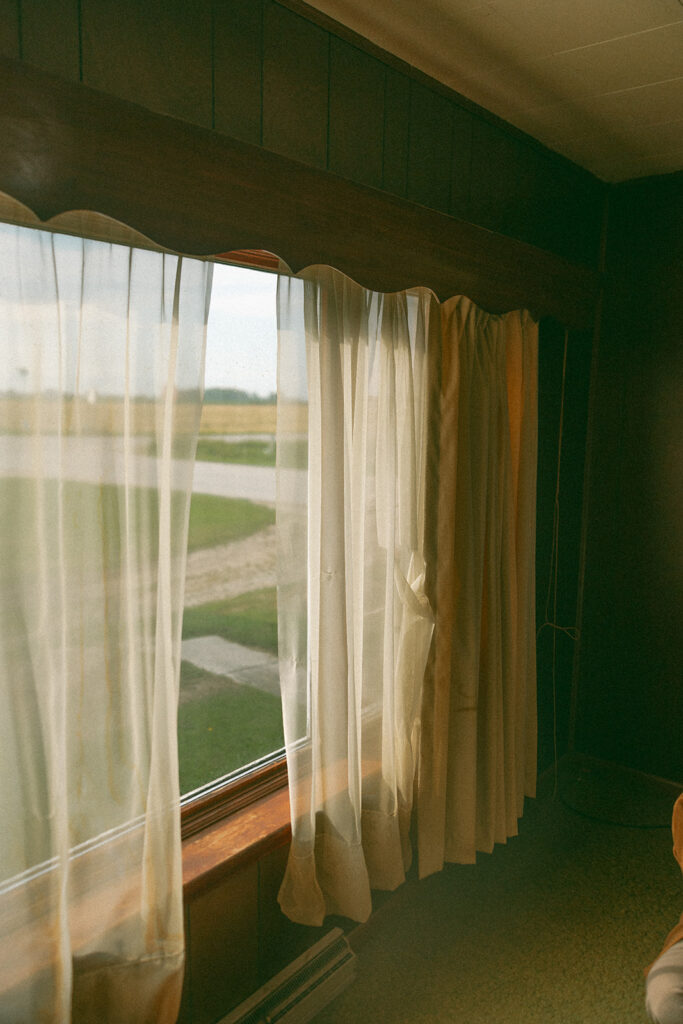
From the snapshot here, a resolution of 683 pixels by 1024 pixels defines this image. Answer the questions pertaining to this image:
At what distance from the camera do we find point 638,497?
2.76 meters

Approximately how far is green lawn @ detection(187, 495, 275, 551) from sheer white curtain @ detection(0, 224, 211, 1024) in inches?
16.3

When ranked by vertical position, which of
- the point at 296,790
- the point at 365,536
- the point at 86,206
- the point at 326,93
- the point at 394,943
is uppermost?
the point at 326,93

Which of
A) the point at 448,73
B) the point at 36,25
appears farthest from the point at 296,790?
the point at 448,73

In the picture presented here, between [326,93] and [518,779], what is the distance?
6.33 ft

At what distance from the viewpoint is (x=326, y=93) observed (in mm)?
1550

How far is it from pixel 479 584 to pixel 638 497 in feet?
3.48

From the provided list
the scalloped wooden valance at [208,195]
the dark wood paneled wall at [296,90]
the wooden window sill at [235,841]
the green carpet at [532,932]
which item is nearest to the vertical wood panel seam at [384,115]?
the dark wood paneled wall at [296,90]

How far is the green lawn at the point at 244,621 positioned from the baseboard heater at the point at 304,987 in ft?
2.42

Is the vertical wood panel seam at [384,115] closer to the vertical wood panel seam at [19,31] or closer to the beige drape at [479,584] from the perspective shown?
A: the beige drape at [479,584]

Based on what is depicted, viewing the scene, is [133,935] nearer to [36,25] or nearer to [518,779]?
[518,779]

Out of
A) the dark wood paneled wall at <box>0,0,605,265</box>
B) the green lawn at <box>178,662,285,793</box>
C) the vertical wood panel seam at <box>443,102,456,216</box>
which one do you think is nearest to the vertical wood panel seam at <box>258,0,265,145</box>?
the dark wood paneled wall at <box>0,0,605,265</box>

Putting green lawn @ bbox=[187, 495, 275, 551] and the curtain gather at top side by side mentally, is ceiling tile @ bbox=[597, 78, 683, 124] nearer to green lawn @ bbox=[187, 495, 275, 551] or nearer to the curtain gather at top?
the curtain gather at top

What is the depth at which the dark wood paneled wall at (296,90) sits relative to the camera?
44.9 inches

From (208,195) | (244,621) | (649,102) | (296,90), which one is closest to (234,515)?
(244,621)
